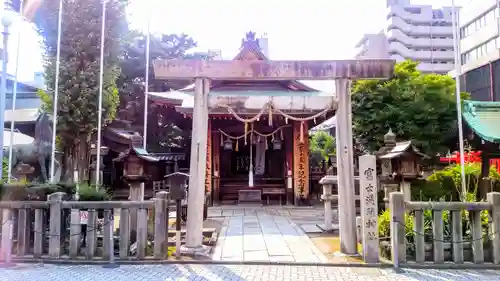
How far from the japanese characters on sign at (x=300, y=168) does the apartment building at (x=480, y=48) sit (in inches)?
397

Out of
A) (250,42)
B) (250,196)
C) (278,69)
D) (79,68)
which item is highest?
(250,42)

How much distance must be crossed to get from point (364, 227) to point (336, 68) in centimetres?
333

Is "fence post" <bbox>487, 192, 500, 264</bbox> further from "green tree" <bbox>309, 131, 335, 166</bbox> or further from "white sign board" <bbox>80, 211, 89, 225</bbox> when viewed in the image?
"green tree" <bbox>309, 131, 335, 166</bbox>


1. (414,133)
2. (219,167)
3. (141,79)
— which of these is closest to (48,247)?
(219,167)

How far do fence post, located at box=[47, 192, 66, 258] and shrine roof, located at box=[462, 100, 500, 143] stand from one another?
13505 millimetres

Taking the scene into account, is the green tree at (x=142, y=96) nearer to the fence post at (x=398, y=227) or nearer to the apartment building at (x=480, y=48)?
the apartment building at (x=480, y=48)

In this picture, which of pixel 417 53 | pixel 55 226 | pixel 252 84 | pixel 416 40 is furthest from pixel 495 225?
pixel 416 40

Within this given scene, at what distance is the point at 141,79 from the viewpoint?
25.4 m

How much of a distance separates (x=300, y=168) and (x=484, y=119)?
787 cm

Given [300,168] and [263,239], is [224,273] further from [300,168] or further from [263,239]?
[300,168]

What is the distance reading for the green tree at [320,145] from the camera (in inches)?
1096

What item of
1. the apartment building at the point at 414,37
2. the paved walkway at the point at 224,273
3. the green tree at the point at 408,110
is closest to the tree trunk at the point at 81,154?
the paved walkway at the point at 224,273

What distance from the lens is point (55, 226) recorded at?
743 centimetres

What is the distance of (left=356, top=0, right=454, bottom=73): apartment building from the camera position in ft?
215
